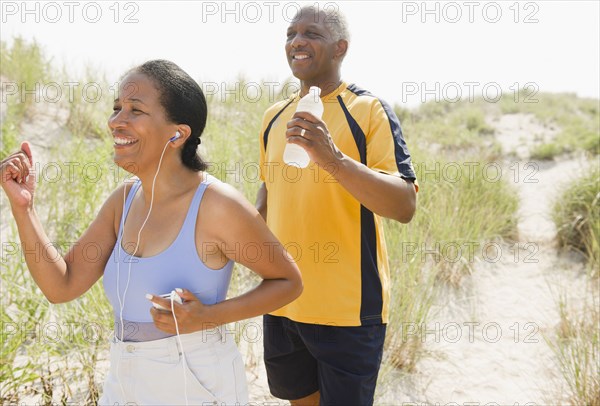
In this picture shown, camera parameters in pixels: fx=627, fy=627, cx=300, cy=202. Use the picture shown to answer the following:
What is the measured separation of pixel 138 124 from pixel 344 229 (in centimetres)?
82

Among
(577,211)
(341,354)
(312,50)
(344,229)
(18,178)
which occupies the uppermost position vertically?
(312,50)

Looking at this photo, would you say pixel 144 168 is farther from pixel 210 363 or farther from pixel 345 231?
pixel 345 231

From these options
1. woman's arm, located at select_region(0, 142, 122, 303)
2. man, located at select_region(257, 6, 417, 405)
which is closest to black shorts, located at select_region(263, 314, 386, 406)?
man, located at select_region(257, 6, 417, 405)

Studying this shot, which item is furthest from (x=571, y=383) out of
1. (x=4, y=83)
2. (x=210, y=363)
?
(x=4, y=83)

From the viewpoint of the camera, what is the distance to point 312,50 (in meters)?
2.33

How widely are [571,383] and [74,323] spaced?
2.81m

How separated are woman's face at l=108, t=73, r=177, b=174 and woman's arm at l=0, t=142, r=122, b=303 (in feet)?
0.86

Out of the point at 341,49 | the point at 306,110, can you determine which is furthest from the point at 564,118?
the point at 306,110

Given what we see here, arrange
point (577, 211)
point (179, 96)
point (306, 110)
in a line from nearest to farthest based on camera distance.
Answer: point (179, 96), point (306, 110), point (577, 211)

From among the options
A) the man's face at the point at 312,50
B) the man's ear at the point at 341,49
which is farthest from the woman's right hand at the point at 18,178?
the man's ear at the point at 341,49

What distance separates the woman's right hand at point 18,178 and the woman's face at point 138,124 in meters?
0.31

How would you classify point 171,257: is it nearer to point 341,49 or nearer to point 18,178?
point 18,178

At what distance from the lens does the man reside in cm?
216

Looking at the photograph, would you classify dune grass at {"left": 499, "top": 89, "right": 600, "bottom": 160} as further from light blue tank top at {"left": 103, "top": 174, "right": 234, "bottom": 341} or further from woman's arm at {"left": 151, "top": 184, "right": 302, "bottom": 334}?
light blue tank top at {"left": 103, "top": 174, "right": 234, "bottom": 341}
